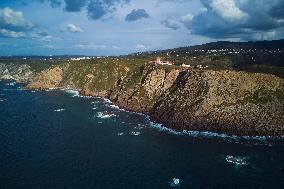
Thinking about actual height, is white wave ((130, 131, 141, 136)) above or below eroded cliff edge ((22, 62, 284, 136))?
below

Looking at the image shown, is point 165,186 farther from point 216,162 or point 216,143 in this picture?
point 216,143

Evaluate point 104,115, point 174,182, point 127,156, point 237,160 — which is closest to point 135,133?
point 127,156

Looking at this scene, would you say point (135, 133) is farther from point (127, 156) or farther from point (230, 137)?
point (230, 137)

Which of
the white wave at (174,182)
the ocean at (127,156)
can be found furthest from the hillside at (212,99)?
the white wave at (174,182)

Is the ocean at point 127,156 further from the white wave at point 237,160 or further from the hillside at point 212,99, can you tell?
the hillside at point 212,99

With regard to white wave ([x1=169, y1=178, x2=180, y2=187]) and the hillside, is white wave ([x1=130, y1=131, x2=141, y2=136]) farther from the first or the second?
white wave ([x1=169, y1=178, x2=180, y2=187])

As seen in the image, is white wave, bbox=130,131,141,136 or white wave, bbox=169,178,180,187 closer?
white wave, bbox=169,178,180,187

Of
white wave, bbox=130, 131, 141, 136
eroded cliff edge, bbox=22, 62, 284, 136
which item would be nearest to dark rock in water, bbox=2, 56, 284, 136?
eroded cliff edge, bbox=22, 62, 284, 136
